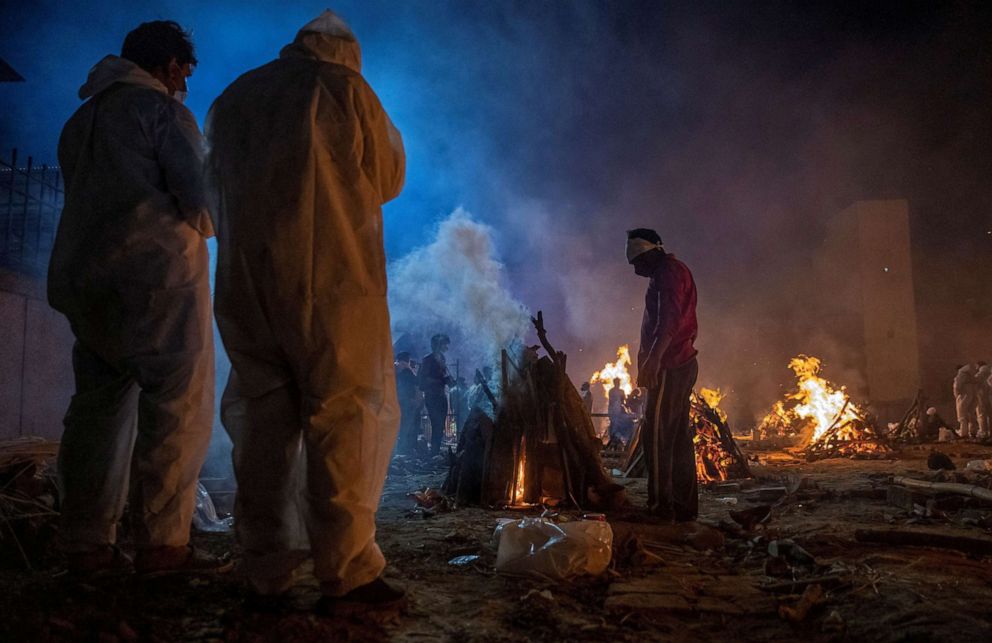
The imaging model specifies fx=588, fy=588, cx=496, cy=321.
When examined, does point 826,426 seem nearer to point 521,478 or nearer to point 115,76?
point 521,478

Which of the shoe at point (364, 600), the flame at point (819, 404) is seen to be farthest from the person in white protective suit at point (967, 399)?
the shoe at point (364, 600)

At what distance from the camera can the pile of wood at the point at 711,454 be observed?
8445mm

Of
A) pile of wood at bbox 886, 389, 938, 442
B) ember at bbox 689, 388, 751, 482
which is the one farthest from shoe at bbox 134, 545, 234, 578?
pile of wood at bbox 886, 389, 938, 442

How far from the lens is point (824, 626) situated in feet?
7.48

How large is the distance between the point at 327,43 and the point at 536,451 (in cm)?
436

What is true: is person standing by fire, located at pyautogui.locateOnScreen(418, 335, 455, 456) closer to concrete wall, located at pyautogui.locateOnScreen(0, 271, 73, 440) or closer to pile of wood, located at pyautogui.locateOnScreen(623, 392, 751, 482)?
pile of wood, located at pyautogui.locateOnScreen(623, 392, 751, 482)

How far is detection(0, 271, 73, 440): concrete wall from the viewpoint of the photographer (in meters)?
7.44

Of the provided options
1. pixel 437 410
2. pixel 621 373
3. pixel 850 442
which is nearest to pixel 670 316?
pixel 437 410

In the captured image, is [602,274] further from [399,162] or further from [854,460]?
[399,162]

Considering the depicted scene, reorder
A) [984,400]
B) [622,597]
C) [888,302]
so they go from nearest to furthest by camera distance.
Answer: [622,597] < [984,400] < [888,302]

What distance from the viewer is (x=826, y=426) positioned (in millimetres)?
14555

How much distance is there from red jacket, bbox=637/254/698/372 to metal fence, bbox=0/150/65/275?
7532 mm

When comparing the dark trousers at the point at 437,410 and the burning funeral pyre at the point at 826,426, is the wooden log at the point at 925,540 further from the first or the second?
the dark trousers at the point at 437,410

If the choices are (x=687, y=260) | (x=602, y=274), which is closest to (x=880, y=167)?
(x=687, y=260)
